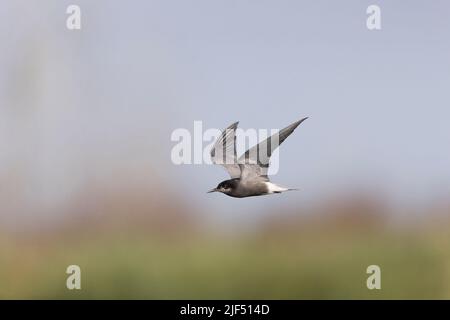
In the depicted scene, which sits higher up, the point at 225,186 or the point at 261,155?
the point at 261,155

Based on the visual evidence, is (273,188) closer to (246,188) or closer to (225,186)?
(246,188)

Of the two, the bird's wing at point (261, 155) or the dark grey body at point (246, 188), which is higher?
the bird's wing at point (261, 155)

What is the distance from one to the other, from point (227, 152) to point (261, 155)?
Answer: 0.32 m

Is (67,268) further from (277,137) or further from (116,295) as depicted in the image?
(277,137)

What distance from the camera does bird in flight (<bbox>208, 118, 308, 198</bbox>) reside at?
221 inches

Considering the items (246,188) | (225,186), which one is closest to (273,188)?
(246,188)

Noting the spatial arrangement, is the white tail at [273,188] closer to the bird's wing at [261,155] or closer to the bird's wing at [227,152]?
the bird's wing at [261,155]

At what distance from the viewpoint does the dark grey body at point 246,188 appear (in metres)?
5.65

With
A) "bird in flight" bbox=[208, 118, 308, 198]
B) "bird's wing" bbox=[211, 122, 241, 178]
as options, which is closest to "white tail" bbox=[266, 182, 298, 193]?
"bird in flight" bbox=[208, 118, 308, 198]

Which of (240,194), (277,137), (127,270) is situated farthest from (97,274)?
(277,137)

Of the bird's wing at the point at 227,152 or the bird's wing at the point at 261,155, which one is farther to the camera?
the bird's wing at the point at 227,152

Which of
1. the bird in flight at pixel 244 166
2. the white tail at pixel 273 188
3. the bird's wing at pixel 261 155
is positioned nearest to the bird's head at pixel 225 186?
the bird in flight at pixel 244 166

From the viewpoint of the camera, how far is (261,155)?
5.64 metres
